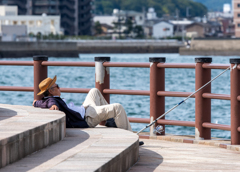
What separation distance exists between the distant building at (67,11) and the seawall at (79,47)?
28.9 m

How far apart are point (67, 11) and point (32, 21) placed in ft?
62.8

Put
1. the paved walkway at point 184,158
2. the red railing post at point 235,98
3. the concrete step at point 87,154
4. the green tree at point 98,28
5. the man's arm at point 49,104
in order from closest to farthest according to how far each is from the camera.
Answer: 1. the concrete step at point 87,154
2. the paved walkway at point 184,158
3. the man's arm at point 49,104
4. the red railing post at point 235,98
5. the green tree at point 98,28

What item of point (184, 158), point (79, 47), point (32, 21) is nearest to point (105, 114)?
point (184, 158)

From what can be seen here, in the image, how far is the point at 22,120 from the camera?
5.10m

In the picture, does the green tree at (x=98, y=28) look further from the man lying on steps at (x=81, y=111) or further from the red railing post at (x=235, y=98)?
the man lying on steps at (x=81, y=111)

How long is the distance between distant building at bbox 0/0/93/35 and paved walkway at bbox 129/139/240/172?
124 meters

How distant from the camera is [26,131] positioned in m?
4.38

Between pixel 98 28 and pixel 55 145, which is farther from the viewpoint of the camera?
pixel 98 28

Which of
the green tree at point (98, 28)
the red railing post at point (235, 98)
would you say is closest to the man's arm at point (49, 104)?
the red railing post at point (235, 98)

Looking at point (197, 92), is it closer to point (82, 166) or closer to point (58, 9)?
point (82, 166)

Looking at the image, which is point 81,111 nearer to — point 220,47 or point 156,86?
point 156,86

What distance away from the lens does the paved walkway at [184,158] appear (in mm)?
5099

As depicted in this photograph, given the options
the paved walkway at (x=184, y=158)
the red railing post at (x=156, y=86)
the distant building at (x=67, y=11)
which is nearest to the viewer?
the paved walkway at (x=184, y=158)

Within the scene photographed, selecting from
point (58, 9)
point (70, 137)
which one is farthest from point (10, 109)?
point (58, 9)
